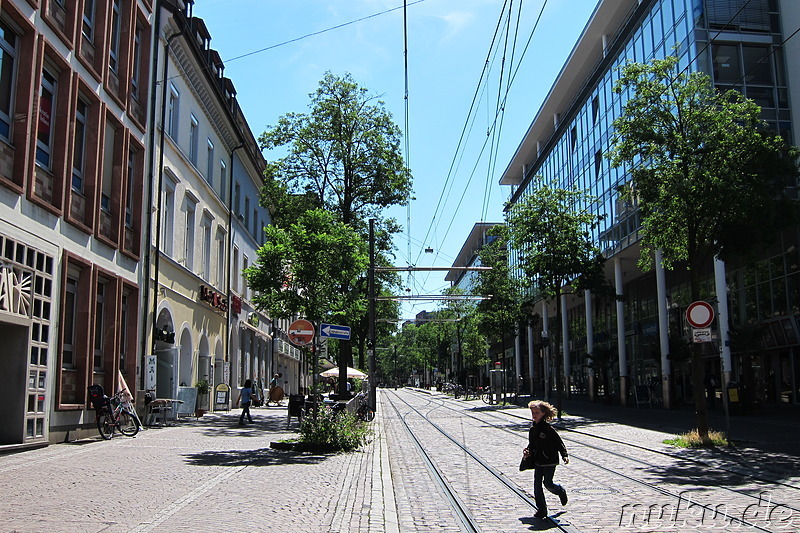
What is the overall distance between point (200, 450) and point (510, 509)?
839cm

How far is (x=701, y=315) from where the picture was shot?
15656 millimetres

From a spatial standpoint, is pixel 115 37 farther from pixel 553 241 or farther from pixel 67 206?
pixel 553 241

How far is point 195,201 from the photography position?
2833 centimetres

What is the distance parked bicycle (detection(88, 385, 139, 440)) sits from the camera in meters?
17.0

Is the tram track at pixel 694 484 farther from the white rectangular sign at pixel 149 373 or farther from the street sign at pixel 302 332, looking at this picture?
the white rectangular sign at pixel 149 373

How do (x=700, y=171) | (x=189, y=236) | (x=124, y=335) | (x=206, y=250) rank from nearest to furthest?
(x=700, y=171), (x=124, y=335), (x=189, y=236), (x=206, y=250)

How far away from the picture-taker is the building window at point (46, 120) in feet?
50.8

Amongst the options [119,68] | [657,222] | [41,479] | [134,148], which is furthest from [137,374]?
[657,222]

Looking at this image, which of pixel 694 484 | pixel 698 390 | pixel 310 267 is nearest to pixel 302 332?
pixel 310 267

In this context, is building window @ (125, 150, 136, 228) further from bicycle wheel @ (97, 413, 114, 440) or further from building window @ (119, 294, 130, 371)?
bicycle wheel @ (97, 413, 114, 440)

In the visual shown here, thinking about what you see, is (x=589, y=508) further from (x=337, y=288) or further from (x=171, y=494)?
(x=337, y=288)

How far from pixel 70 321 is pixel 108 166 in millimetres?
4562

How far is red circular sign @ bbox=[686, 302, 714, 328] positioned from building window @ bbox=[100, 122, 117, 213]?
14.3 meters

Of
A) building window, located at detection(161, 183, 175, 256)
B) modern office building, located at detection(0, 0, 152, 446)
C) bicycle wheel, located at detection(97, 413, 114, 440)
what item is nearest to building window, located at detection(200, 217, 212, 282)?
building window, located at detection(161, 183, 175, 256)
